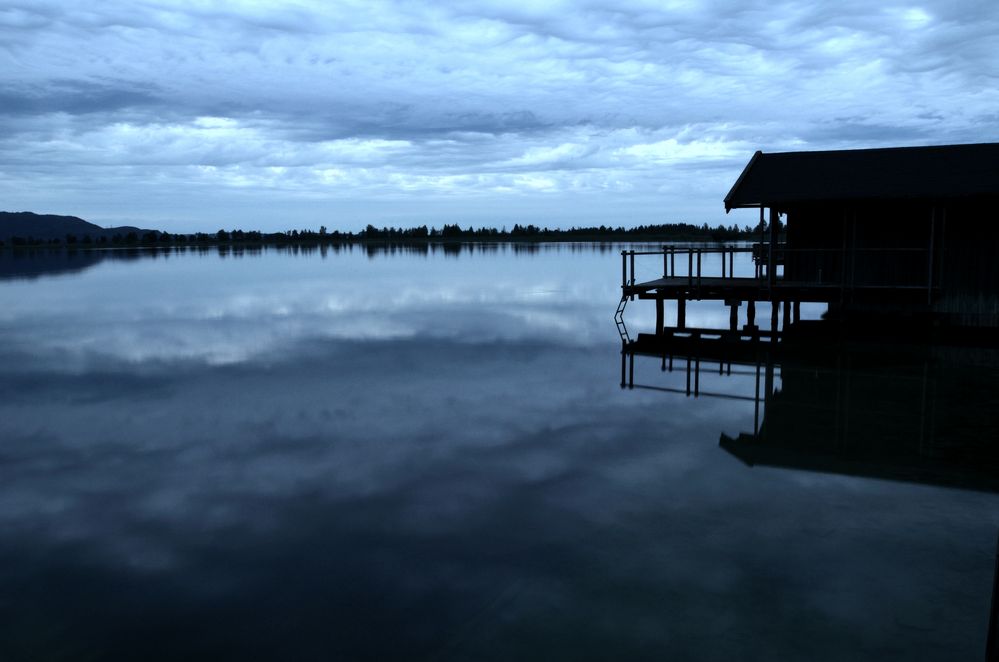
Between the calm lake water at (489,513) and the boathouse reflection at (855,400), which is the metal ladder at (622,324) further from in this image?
the calm lake water at (489,513)

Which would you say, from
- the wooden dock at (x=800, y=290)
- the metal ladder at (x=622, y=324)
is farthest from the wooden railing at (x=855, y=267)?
the metal ladder at (x=622, y=324)

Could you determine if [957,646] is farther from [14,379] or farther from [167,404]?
[14,379]

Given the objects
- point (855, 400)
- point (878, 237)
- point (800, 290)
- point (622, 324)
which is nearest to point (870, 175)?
point (878, 237)

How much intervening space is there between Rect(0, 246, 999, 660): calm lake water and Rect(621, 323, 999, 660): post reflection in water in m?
0.09

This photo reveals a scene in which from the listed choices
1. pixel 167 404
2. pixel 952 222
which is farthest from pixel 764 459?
pixel 952 222

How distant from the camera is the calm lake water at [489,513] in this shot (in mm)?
6320

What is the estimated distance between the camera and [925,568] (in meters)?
7.34

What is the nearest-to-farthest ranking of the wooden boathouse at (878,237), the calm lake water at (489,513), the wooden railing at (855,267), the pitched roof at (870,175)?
the calm lake water at (489,513), the pitched roof at (870,175), the wooden boathouse at (878,237), the wooden railing at (855,267)

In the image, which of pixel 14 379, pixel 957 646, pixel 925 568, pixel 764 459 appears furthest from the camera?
pixel 14 379

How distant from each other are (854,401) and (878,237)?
11152mm

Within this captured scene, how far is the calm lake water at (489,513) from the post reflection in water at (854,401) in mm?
89

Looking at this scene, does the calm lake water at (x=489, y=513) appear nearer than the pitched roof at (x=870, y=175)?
Yes

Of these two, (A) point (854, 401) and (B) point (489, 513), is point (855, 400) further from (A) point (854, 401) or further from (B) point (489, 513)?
(B) point (489, 513)

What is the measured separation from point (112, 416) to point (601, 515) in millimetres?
9628
